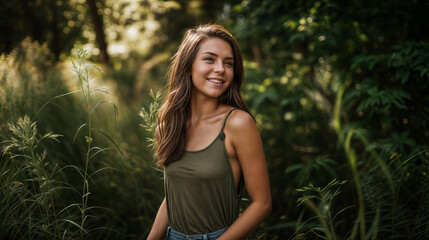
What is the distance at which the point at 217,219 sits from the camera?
1.41m

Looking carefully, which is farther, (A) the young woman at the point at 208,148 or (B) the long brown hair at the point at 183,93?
(B) the long brown hair at the point at 183,93

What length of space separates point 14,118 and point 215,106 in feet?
5.00

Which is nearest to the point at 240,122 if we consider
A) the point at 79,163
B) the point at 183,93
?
the point at 183,93

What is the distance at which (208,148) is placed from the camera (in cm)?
137

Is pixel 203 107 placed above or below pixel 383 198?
above

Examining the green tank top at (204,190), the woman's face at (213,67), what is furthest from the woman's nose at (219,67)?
the green tank top at (204,190)

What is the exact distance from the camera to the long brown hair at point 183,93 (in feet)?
5.06

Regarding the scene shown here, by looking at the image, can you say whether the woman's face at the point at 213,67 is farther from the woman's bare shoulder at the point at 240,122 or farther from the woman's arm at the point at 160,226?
the woman's arm at the point at 160,226

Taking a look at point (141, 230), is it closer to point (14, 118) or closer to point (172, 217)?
point (172, 217)

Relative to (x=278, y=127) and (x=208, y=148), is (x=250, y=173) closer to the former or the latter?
(x=208, y=148)

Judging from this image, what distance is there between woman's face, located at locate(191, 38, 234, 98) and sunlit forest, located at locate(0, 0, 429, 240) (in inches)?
11.4

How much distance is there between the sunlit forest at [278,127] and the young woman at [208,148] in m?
0.20

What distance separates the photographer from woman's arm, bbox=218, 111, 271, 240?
132 centimetres

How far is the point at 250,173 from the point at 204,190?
0.24 meters
